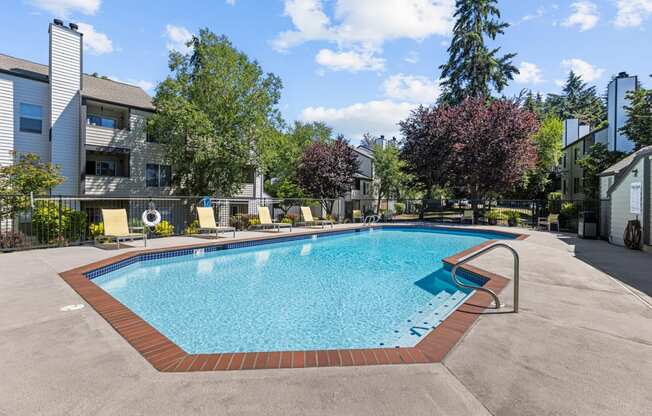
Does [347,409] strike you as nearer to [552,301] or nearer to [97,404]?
[97,404]

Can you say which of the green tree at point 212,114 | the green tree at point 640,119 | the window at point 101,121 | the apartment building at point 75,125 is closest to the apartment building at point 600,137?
the green tree at point 640,119

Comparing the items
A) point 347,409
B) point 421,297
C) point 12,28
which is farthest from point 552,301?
point 12,28

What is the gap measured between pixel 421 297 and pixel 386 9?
1114cm

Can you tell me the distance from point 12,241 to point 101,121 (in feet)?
37.8

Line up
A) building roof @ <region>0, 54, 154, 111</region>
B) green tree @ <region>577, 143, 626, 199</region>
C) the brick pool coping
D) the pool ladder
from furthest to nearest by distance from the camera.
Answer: green tree @ <region>577, 143, 626, 199</region>
building roof @ <region>0, 54, 154, 111</region>
the pool ladder
the brick pool coping

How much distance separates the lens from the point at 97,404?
2.20 m

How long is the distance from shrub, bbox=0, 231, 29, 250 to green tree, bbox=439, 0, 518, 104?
29.4 meters

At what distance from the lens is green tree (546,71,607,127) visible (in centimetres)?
5575

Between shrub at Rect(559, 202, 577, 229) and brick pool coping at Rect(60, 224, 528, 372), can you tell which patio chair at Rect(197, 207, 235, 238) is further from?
shrub at Rect(559, 202, 577, 229)

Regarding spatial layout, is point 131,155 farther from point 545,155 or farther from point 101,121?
point 545,155

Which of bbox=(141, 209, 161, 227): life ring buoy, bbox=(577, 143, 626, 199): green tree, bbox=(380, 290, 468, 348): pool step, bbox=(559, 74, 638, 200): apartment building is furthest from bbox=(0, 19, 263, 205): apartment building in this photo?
bbox=(559, 74, 638, 200): apartment building

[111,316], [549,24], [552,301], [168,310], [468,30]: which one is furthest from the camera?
[468,30]

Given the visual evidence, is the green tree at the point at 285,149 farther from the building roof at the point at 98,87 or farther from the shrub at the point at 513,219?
the shrub at the point at 513,219

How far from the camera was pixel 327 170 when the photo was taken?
22.0 meters
